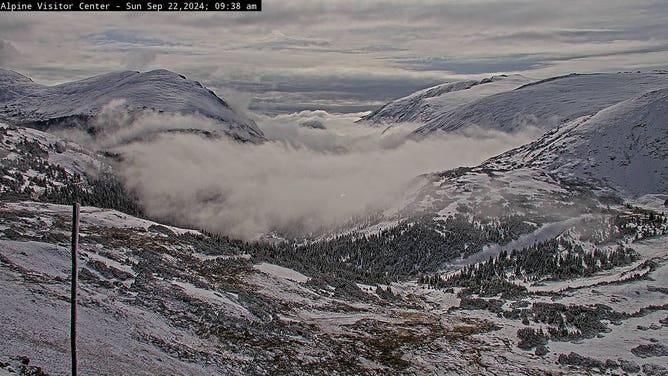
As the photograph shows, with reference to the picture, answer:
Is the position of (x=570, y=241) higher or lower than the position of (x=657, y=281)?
lower

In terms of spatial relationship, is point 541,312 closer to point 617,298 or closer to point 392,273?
point 617,298

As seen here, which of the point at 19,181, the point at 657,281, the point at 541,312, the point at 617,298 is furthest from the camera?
the point at 19,181

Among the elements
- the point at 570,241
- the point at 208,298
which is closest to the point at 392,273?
the point at 570,241

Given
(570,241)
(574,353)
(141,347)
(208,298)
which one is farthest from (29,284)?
(570,241)

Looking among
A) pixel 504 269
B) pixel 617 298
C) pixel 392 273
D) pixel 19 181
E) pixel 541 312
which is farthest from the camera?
pixel 19 181

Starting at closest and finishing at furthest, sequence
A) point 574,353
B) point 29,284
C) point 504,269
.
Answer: point 29,284 → point 574,353 → point 504,269

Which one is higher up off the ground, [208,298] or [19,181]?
[208,298]

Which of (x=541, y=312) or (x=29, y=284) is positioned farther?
(x=541, y=312)

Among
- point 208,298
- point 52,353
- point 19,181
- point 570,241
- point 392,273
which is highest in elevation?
point 52,353

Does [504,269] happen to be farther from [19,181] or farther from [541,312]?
[19,181]
